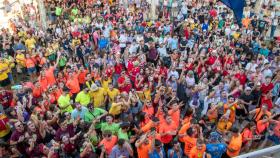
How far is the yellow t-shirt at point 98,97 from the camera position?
8.40 m

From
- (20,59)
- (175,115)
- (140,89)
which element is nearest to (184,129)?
(175,115)

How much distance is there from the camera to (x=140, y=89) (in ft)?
28.6

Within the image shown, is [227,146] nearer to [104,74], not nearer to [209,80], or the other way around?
[209,80]

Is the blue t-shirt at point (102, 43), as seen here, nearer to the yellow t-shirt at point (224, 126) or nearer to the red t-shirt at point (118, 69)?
the red t-shirt at point (118, 69)

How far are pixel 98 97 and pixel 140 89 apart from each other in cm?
113

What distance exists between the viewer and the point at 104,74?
370 inches

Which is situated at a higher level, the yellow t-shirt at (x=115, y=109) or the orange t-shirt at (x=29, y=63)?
the orange t-shirt at (x=29, y=63)

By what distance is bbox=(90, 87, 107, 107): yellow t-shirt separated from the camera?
8.40m

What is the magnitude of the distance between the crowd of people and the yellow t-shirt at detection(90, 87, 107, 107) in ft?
0.08

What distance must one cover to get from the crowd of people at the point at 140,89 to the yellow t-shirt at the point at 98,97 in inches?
1.0

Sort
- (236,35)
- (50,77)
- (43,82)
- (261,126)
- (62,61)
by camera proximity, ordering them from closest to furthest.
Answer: (261,126)
(43,82)
(50,77)
(62,61)
(236,35)

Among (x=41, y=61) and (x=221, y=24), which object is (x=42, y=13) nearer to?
(x=41, y=61)

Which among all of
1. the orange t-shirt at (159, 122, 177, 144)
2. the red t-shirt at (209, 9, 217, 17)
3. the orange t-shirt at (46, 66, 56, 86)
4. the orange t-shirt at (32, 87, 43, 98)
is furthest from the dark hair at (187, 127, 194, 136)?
the red t-shirt at (209, 9, 217, 17)

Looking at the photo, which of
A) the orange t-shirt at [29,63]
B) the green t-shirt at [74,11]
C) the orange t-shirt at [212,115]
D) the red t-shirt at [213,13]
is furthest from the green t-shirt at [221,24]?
the orange t-shirt at [29,63]
